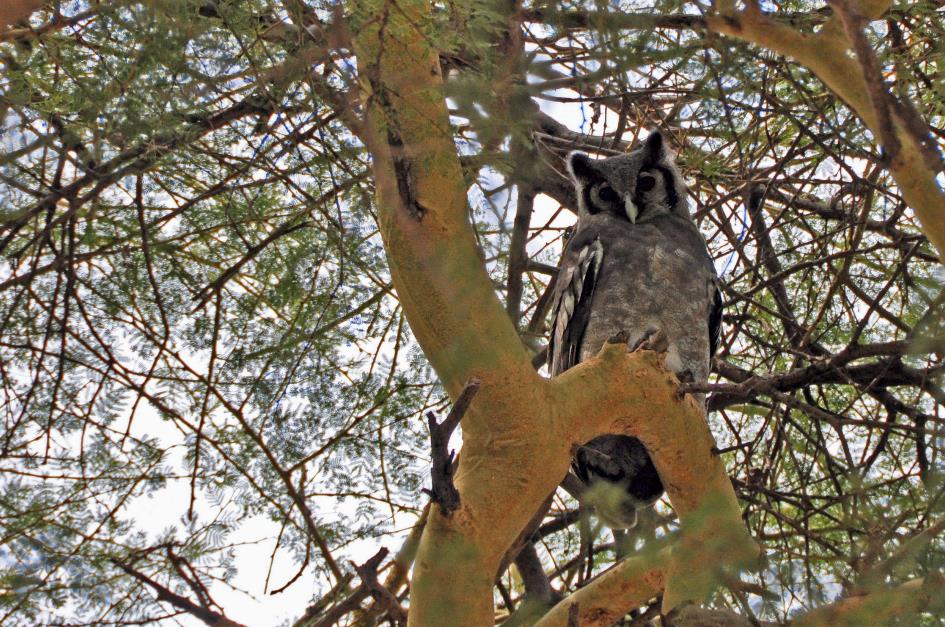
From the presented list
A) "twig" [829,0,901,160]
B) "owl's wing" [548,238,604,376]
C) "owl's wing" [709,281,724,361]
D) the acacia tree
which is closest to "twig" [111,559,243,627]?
the acacia tree

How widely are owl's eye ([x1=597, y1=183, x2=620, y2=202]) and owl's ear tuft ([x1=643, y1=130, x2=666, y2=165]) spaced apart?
0.53 feet

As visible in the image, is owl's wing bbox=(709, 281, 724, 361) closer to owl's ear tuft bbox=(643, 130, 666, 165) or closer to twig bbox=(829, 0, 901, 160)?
owl's ear tuft bbox=(643, 130, 666, 165)

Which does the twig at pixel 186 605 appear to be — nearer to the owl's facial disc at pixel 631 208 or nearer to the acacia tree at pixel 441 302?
the acacia tree at pixel 441 302

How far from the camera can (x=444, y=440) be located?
1.61m

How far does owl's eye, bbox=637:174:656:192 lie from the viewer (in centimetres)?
340

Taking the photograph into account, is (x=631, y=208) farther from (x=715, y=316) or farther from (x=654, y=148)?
(x=715, y=316)

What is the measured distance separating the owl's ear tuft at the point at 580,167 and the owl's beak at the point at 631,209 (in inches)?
6.9

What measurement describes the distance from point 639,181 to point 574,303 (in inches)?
22.7

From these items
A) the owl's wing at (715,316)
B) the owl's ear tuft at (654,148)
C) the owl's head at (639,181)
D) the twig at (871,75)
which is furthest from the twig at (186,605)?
the owl's ear tuft at (654,148)

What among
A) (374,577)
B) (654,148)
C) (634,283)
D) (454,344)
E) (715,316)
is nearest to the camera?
(374,577)

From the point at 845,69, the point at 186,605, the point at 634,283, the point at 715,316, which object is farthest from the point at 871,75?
the point at 715,316

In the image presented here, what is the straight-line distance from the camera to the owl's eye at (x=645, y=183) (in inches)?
134

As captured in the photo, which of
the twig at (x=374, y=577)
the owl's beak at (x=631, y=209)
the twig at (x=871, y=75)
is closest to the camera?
the twig at (x=871, y=75)

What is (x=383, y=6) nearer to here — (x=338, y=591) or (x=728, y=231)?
(x=338, y=591)
